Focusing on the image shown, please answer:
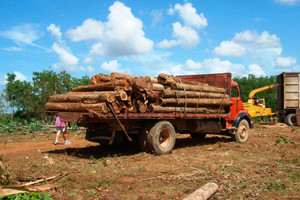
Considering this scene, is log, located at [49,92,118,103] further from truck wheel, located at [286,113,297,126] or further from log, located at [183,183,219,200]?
truck wheel, located at [286,113,297,126]

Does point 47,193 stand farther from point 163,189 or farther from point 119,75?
point 119,75

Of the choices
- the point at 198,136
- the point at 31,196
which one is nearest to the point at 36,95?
the point at 198,136

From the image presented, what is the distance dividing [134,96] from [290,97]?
55.3 feet

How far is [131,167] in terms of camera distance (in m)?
7.16

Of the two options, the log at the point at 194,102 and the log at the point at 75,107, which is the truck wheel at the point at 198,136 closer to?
the log at the point at 194,102

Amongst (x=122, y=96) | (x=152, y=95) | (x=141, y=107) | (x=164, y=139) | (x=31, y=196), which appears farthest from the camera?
(x=164, y=139)

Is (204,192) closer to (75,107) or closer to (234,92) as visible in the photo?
(75,107)

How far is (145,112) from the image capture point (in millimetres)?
8516

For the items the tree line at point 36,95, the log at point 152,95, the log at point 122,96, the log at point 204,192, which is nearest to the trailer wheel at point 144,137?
the log at point 152,95

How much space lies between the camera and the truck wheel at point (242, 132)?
12227 mm

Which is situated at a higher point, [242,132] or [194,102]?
[194,102]

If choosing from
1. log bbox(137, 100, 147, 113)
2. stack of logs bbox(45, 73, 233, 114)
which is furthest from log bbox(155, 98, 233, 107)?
log bbox(137, 100, 147, 113)

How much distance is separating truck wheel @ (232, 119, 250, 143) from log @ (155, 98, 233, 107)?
4.02 feet

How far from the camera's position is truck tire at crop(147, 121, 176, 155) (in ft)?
28.4
